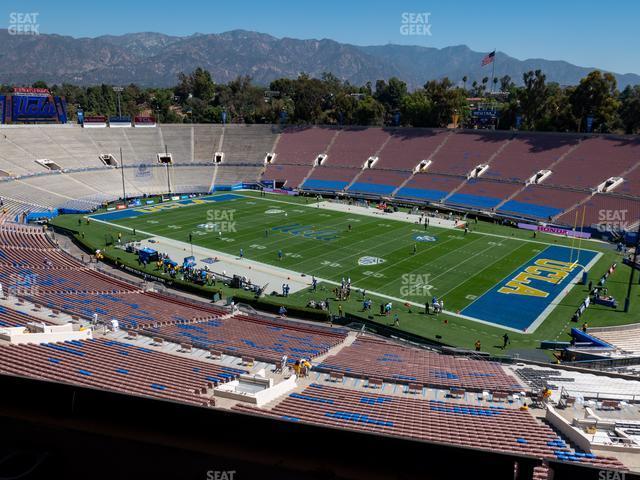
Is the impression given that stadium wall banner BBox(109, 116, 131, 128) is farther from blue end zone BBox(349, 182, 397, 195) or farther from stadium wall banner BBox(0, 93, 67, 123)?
blue end zone BBox(349, 182, 397, 195)

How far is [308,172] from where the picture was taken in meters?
73.5

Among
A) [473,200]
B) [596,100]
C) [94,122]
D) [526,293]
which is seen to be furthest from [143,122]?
[596,100]

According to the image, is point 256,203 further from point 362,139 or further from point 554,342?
point 554,342

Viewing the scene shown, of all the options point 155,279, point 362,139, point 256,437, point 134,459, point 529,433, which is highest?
point 362,139

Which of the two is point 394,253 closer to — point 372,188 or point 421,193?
point 421,193

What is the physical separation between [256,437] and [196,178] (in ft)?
226

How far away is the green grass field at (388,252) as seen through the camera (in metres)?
29.2

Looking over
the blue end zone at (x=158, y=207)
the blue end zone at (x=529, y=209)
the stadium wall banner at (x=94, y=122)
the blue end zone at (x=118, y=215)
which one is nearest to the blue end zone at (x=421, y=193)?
the blue end zone at (x=529, y=209)

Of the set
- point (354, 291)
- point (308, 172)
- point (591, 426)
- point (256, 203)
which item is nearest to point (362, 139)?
point (308, 172)

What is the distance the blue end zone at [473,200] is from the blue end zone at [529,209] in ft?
5.07

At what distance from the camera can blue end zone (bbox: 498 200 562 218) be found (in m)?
53.4

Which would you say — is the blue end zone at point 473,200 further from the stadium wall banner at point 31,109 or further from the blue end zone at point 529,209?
the stadium wall banner at point 31,109

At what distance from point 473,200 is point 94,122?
193 feet

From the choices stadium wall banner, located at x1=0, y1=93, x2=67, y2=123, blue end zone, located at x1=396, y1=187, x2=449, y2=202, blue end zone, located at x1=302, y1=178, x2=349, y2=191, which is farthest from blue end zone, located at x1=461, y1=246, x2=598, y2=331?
stadium wall banner, located at x1=0, y1=93, x2=67, y2=123
